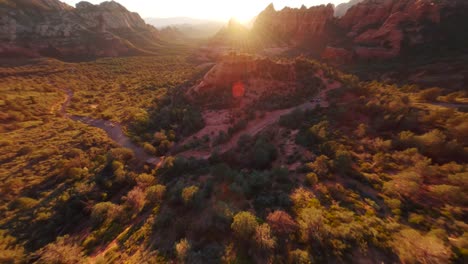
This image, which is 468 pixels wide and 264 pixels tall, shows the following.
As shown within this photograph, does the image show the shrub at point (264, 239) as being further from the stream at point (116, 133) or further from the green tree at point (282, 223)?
the stream at point (116, 133)

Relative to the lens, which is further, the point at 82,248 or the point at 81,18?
the point at 81,18

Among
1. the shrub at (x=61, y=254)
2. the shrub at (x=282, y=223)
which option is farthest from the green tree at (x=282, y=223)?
the shrub at (x=61, y=254)

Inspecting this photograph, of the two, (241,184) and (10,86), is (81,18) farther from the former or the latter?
(241,184)

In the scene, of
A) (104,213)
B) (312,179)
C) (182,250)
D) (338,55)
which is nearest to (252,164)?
(312,179)

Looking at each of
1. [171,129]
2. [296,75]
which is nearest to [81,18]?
[171,129]

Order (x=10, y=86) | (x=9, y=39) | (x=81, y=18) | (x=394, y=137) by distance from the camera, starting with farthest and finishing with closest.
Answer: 1. (x=81, y=18)
2. (x=9, y=39)
3. (x=10, y=86)
4. (x=394, y=137)

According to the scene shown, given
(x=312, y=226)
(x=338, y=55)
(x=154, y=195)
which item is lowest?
(x=154, y=195)

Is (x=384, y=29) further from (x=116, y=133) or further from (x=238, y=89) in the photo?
(x=116, y=133)
